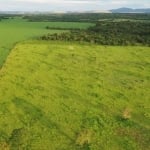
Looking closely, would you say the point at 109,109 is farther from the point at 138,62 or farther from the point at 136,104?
the point at 138,62

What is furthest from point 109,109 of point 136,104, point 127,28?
point 127,28

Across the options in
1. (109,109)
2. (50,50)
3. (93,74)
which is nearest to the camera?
(109,109)

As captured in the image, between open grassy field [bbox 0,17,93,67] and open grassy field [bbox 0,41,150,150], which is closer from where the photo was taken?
open grassy field [bbox 0,41,150,150]

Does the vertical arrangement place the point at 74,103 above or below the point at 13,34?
above

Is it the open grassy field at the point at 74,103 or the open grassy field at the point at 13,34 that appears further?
the open grassy field at the point at 13,34

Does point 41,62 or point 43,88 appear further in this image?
point 41,62

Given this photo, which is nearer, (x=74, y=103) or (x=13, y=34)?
(x=74, y=103)

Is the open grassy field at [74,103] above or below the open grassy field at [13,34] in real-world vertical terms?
above

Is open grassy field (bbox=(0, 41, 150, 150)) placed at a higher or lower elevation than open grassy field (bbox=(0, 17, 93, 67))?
higher
